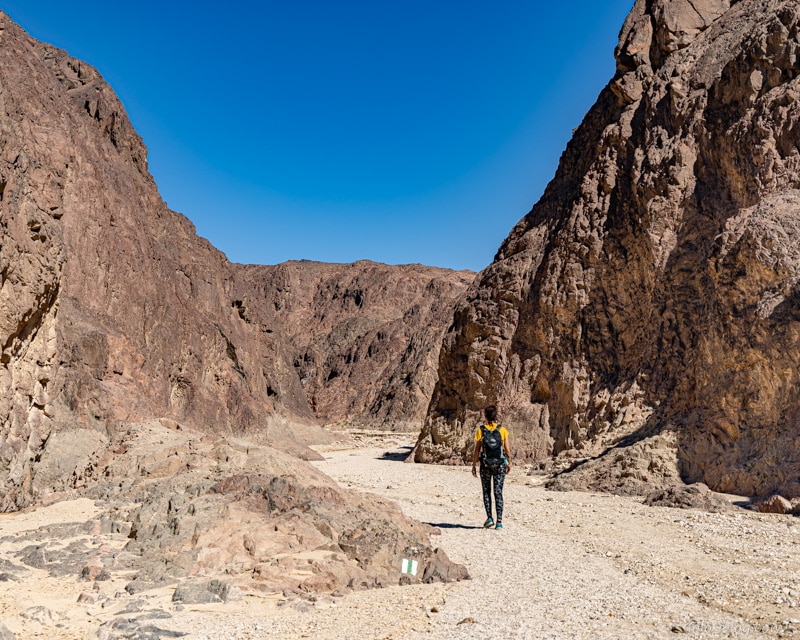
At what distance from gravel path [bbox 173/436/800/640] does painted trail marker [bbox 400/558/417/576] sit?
12.2 inches

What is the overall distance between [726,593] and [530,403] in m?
14.8

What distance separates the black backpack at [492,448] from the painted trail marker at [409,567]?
301 centimetres

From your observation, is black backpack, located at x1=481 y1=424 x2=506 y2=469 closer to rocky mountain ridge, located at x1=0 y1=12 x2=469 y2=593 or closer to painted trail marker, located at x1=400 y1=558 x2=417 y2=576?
rocky mountain ridge, located at x1=0 y1=12 x2=469 y2=593

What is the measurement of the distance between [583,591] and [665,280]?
44.0 ft

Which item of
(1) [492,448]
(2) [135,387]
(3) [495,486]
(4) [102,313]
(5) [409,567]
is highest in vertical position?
(4) [102,313]

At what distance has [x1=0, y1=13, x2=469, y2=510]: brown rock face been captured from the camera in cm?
994

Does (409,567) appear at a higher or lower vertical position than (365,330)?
lower

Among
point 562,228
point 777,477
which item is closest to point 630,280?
point 562,228

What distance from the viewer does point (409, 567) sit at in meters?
6.24

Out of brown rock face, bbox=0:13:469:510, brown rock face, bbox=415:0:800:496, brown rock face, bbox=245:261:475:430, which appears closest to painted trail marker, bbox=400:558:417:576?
brown rock face, bbox=0:13:469:510

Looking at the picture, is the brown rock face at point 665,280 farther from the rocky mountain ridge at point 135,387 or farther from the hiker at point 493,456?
the rocky mountain ridge at point 135,387

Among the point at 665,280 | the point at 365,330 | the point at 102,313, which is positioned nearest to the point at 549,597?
the point at 665,280

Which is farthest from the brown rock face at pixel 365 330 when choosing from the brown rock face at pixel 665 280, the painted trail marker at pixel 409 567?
the painted trail marker at pixel 409 567

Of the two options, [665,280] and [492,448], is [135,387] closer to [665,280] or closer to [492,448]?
[492,448]
